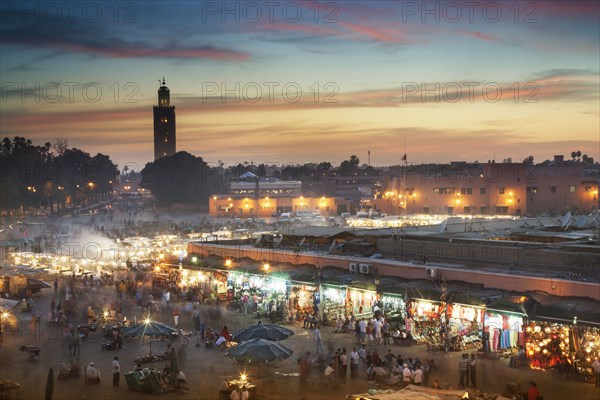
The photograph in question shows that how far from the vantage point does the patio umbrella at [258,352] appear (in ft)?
53.3

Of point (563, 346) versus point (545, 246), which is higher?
point (545, 246)

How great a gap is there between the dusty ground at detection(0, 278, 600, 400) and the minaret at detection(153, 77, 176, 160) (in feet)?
448

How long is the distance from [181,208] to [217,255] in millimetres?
68091

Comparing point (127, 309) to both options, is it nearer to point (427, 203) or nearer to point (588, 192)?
point (427, 203)

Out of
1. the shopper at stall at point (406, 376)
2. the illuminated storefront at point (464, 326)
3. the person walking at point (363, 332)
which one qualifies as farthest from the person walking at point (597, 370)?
the person walking at point (363, 332)

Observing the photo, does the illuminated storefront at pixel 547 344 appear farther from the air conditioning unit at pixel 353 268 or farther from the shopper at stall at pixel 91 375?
the shopper at stall at pixel 91 375

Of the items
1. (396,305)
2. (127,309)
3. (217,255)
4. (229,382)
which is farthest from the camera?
(217,255)

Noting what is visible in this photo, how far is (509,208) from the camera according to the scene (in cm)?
6762

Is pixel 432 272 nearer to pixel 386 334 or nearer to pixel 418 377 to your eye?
pixel 386 334

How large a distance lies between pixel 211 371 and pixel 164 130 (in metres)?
145

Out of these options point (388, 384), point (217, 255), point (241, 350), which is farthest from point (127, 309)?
point (388, 384)

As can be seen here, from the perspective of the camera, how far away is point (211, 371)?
1803 cm

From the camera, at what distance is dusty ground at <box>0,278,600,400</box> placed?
1580cm

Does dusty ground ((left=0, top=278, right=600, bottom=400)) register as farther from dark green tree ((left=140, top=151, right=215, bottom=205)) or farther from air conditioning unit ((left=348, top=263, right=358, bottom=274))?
dark green tree ((left=140, top=151, right=215, bottom=205))
